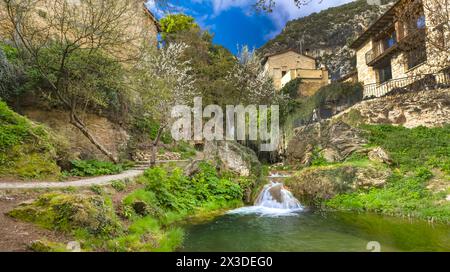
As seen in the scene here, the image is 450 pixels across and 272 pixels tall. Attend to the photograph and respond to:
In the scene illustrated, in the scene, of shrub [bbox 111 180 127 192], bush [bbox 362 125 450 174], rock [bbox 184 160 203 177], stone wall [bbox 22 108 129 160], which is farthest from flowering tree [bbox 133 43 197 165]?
bush [bbox 362 125 450 174]

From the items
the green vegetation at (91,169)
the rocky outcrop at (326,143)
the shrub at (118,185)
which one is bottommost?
the shrub at (118,185)

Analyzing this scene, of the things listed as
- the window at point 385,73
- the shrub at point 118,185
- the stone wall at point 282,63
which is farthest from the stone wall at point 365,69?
the shrub at point 118,185

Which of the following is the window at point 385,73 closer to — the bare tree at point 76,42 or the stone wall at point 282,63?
the stone wall at point 282,63

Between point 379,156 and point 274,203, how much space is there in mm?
5449

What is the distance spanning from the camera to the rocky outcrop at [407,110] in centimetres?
1706

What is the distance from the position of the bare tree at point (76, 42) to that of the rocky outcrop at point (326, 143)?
Answer: 11344 millimetres

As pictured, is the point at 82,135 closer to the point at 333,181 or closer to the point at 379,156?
the point at 333,181

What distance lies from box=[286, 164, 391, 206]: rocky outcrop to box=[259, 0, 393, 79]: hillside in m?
38.6

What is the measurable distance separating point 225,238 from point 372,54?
2669 cm

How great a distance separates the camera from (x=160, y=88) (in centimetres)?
1642

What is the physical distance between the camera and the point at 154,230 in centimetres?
773

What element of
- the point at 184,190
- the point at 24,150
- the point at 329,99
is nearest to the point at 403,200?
the point at 184,190

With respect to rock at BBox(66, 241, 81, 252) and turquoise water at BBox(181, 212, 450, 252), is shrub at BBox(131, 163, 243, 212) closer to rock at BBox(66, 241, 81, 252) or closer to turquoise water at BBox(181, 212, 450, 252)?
turquoise water at BBox(181, 212, 450, 252)

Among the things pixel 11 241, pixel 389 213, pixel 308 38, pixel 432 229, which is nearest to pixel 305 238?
pixel 432 229
